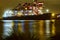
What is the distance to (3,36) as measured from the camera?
6.83ft

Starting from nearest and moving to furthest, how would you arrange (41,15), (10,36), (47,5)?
1. (10,36)
2. (41,15)
3. (47,5)

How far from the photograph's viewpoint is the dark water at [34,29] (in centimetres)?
203

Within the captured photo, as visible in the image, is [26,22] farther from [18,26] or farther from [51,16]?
[51,16]

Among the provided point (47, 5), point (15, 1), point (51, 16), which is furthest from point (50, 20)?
point (15, 1)

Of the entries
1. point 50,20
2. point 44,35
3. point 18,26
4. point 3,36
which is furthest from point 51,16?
point 3,36

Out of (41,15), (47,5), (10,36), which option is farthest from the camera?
(47,5)

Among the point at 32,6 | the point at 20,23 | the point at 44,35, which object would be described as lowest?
the point at 44,35

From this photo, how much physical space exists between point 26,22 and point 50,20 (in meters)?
0.25

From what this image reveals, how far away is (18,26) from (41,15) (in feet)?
1.00

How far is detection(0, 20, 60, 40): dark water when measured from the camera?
2.03 metres

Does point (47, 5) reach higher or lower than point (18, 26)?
higher

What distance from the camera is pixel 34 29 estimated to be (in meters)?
2.08

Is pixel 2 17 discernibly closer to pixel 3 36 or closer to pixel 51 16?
pixel 3 36

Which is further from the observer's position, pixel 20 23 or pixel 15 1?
pixel 15 1
